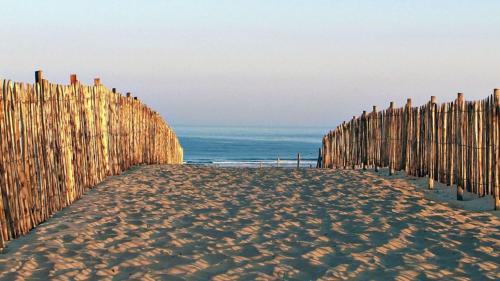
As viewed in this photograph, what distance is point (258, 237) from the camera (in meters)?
6.88

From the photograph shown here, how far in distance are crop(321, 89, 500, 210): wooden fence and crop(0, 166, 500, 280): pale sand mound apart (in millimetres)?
739

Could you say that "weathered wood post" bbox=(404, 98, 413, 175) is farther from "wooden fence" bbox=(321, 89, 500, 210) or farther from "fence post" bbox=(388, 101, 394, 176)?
"fence post" bbox=(388, 101, 394, 176)

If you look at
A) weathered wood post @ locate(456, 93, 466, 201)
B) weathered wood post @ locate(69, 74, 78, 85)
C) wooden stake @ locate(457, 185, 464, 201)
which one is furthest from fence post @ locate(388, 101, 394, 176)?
weathered wood post @ locate(69, 74, 78, 85)

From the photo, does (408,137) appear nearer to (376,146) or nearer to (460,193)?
(376,146)

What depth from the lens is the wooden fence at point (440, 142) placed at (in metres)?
8.84

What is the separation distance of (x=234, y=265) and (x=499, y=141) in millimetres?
4547

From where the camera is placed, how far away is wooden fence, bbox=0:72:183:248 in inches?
259

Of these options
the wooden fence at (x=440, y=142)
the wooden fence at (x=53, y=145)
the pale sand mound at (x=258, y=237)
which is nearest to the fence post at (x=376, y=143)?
the wooden fence at (x=440, y=142)

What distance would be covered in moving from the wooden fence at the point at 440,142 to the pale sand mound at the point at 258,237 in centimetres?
74

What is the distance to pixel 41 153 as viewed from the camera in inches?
301

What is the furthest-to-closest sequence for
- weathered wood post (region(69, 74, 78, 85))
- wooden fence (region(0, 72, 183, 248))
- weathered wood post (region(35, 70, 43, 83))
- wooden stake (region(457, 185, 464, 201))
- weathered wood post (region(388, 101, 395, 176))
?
weathered wood post (region(388, 101, 395, 176))
weathered wood post (region(69, 74, 78, 85))
wooden stake (region(457, 185, 464, 201))
weathered wood post (region(35, 70, 43, 83))
wooden fence (region(0, 72, 183, 248))

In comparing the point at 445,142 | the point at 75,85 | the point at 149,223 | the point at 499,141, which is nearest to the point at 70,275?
the point at 149,223

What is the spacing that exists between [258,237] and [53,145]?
2.99 meters

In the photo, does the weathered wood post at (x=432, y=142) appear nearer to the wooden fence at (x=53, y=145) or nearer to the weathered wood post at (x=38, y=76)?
the wooden fence at (x=53, y=145)
